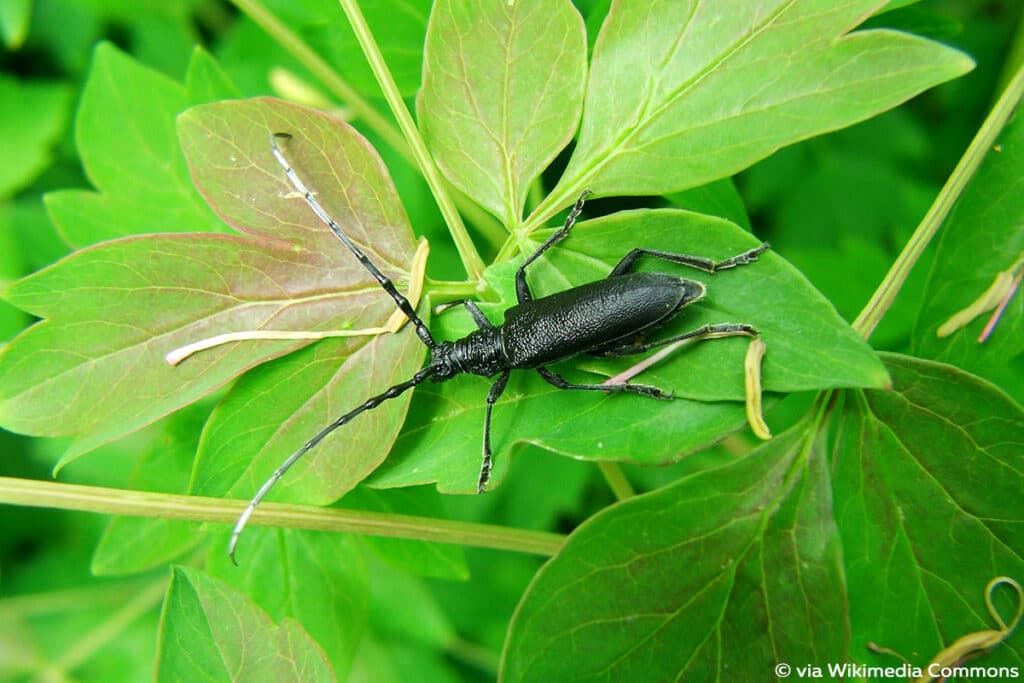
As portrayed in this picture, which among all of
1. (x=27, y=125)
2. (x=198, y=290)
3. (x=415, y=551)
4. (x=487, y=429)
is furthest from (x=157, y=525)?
(x=27, y=125)

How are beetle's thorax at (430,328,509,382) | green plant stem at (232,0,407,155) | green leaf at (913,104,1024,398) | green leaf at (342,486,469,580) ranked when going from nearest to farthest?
green leaf at (913,104,1024,398), beetle's thorax at (430,328,509,382), green leaf at (342,486,469,580), green plant stem at (232,0,407,155)

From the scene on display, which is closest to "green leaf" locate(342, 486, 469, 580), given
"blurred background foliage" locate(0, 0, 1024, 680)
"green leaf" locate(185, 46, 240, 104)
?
"blurred background foliage" locate(0, 0, 1024, 680)

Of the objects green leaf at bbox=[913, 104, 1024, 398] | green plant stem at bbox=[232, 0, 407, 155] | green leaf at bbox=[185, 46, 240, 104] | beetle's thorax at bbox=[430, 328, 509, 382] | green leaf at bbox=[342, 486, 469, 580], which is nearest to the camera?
green leaf at bbox=[913, 104, 1024, 398]

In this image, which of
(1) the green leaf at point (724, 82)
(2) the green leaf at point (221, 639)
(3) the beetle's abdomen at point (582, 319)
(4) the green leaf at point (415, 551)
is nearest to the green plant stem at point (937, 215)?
(1) the green leaf at point (724, 82)

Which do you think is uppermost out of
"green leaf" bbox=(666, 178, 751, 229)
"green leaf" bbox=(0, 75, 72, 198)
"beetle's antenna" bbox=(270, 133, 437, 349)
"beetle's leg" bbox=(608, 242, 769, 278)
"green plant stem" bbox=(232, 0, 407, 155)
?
"green leaf" bbox=(0, 75, 72, 198)

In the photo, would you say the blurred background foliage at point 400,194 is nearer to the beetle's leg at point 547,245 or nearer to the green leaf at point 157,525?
the green leaf at point 157,525

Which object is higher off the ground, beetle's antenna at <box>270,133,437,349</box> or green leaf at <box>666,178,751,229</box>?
beetle's antenna at <box>270,133,437,349</box>

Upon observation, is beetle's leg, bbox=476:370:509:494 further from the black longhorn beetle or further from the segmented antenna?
the segmented antenna
